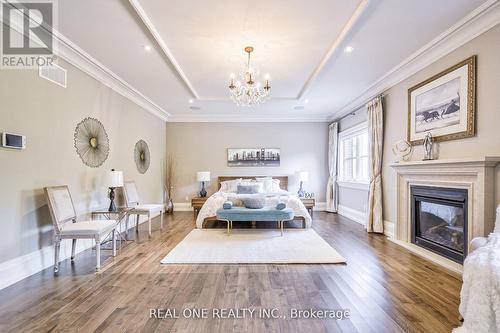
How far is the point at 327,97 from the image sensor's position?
568 cm

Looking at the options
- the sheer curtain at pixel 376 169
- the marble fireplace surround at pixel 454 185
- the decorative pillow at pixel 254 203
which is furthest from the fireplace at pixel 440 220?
the decorative pillow at pixel 254 203

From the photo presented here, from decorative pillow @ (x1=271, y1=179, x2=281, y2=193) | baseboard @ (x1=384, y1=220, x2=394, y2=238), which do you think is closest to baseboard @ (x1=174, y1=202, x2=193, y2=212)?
decorative pillow @ (x1=271, y1=179, x2=281, y2=193)

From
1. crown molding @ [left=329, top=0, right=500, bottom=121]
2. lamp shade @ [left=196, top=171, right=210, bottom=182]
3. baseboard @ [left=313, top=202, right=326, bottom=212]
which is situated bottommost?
baseboard @ [left=313, top=202, right=326, bottom=212]

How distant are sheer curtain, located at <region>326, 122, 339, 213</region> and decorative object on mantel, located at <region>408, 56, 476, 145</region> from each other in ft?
10.2

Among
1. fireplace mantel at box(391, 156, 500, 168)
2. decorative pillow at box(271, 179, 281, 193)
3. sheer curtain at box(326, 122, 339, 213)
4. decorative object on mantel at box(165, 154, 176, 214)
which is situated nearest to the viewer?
fireplace mantel at box(391, 156, 500, 168)

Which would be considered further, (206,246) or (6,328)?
(206,246)

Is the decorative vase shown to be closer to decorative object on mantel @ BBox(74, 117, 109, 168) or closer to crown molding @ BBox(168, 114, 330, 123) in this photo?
crown molding @ BBox(168, 114, 330, 123)

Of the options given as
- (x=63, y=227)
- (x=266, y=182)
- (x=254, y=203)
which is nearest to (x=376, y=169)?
(x=254, y=203)

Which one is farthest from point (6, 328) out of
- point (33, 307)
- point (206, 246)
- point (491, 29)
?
point (491, 29)

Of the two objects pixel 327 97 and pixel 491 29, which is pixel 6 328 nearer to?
pixel 491 29

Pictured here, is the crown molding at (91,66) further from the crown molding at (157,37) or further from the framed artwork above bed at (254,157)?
the framed artwork above bed at (254,157)

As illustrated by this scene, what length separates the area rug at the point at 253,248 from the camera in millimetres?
3271

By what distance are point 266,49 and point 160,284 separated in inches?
129

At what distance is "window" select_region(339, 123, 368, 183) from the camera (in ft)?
19.4
